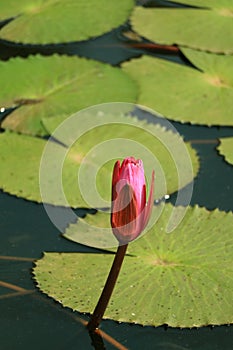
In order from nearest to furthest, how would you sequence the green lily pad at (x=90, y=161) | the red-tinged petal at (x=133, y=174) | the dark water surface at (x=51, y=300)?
1. the red-tinged petal at (x=133, y=174)
2. the dark water surface at (x=51, y=300)
3. the green lily pad at (x=90, y=161)

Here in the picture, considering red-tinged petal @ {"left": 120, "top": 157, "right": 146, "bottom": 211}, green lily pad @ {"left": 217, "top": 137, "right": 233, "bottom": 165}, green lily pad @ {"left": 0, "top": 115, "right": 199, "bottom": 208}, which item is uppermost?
red-tinged petal @ {"left": 120, "top": 157, "right": 146, "bottom": 211}

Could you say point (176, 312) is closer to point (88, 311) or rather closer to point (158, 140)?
point (88, 311)

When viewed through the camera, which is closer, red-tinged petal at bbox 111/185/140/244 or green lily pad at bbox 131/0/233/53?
red-tinged petal at bbox 111/185/140/244

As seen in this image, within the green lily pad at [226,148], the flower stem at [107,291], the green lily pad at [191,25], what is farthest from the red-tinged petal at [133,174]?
the green lily pad at [191,25]

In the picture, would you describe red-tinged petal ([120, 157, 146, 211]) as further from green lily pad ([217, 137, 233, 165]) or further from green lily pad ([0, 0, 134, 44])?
green lily pad ([0, 0, 134, 44])

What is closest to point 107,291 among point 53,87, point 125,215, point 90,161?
point 125,215

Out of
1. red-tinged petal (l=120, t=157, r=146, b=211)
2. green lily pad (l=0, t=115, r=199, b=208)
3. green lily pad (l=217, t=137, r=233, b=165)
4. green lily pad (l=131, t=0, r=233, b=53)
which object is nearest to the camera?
red-tinged petal (l=120, t=157, r=146, b=211)

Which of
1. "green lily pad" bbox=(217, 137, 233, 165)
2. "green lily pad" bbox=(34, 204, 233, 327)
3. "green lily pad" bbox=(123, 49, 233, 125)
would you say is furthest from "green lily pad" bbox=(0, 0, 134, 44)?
"green lily pad" bbox=(34, 204, 233, 327)

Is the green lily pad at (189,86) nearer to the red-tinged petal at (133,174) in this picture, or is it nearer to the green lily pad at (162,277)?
the green lily pad at (162,277)
